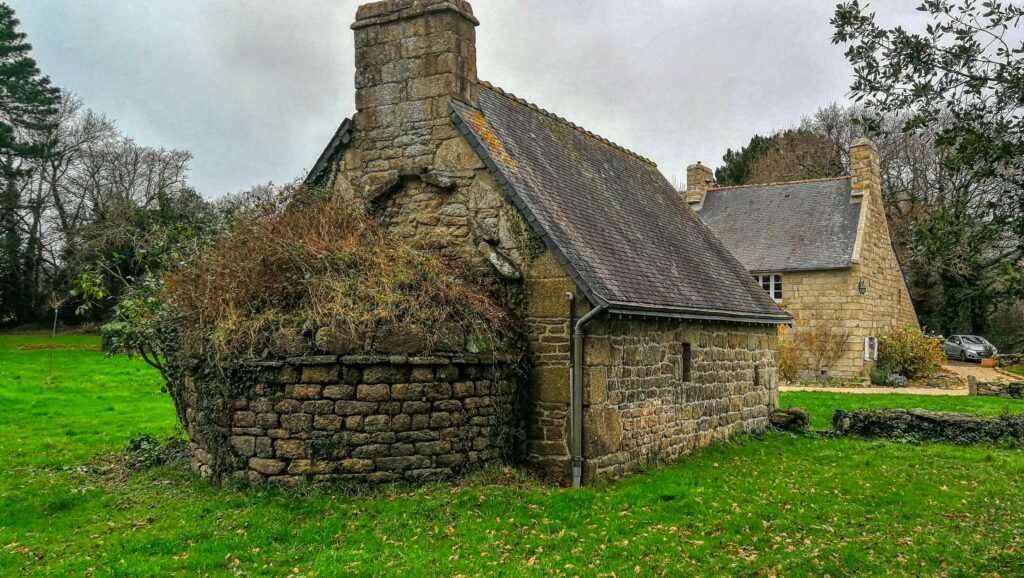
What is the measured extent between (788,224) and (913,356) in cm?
632

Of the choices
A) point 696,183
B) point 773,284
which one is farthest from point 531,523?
point 696,183

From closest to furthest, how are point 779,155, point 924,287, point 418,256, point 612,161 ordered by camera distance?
→ point 418,256
point 612,161
point 924,287
point 779,155

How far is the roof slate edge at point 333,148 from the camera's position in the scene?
11555mm

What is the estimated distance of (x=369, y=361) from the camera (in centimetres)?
837

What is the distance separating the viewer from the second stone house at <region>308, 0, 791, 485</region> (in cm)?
972

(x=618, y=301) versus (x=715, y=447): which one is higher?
(x=618, y=301)

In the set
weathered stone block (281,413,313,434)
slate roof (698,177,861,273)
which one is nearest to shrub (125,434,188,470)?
weathered stone block (281,413,313,434)

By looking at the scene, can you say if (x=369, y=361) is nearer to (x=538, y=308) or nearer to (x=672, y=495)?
(x=538, y=308)

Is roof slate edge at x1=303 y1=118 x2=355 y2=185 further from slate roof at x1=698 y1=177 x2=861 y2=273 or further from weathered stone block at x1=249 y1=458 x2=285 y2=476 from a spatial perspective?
slate roof at x1=698 y1=177 x2=861 y2=273

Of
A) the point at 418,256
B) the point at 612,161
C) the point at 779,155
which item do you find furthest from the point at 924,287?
the point at 418,256

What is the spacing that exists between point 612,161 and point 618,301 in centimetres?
651

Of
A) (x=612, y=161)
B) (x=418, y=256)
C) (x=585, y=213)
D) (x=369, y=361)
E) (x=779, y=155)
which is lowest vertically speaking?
(x=369, y=361)

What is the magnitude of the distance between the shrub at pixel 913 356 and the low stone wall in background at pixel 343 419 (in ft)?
71.2

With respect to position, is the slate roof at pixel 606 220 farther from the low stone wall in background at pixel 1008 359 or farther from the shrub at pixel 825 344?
the low stone wall in background at pixel 1008 359
